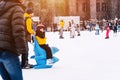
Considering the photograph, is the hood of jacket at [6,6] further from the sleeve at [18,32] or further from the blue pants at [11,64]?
the blue pants at [11,64]

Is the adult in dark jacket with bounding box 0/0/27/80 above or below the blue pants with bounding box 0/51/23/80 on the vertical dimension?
above

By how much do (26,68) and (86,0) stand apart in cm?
5727

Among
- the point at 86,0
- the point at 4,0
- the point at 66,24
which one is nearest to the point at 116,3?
the point at 86,0

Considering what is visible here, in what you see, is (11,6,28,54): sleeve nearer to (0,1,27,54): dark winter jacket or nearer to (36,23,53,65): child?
(0,1,27,54): dark winter jacket

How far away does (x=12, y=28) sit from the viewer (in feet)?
17.5

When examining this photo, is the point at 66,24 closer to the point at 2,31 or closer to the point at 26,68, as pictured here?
the point at 26,68

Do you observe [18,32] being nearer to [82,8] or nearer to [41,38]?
[41,38]

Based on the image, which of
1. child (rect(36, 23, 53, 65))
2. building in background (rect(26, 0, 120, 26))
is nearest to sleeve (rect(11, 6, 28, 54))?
child (rect(36, 23, 53, 65))

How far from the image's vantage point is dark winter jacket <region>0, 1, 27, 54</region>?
17.4 feet

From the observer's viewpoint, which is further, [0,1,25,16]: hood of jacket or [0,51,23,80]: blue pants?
[0,1,25,16]: hood of jacket

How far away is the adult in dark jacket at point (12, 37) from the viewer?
17.4 feet

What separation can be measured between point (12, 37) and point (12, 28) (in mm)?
117

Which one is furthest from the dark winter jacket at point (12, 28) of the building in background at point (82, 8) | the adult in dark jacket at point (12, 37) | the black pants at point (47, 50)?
the building in background at point (82, 8)

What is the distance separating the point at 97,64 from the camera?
12.4 meters
